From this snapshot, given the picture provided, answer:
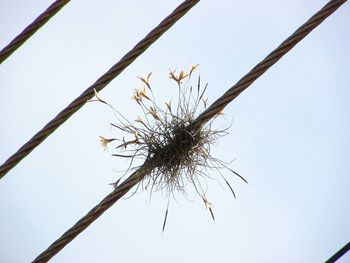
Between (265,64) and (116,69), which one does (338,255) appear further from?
(116,69)

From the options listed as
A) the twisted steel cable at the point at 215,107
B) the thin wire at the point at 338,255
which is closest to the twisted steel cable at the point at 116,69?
the twisted steel cable at the point at 215,107

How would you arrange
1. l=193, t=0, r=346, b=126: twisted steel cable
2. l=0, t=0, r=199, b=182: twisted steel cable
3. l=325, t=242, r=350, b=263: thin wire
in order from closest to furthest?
l=325, t=242, r=350, b=263: thin wire → l=193, t=0, r=346, b=126: twisted steel cable → l=0, t=0, r=199, b=182: twisted steel cable

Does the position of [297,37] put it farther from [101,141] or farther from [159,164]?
[101,141]

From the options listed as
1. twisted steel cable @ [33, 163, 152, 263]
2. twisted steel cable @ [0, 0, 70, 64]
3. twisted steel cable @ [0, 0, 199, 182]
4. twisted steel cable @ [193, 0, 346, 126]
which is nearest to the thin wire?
twisted steel cable @ [193, 0, 346, 126]

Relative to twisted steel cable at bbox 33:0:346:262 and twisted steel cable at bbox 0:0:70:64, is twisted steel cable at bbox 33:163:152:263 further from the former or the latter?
twisted steel cable at bbox 0:0:70:64

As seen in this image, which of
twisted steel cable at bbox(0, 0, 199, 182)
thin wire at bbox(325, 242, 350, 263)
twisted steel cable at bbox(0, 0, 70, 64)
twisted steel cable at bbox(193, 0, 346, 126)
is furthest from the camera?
twisted steel cable at bbox(0, 0, 70, 64)

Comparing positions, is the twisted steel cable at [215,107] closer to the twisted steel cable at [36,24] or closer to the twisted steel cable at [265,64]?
the twisted steel cable at [265,64]

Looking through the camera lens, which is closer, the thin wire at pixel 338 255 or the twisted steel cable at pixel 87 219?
the thin wire at pixel 338 255

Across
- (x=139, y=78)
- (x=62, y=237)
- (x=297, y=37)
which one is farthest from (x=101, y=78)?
(x=297, y=37)
